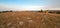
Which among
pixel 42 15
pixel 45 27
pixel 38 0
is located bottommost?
pixel 45 27

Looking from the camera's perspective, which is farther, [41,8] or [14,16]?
[41,8]

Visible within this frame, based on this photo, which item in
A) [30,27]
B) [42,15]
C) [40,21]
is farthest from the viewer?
[42,15]

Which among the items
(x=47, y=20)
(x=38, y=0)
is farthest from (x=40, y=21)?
(x=38, y=0)

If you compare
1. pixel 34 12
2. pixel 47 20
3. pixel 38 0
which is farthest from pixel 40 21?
pixel 38 0

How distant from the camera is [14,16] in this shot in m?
1.44

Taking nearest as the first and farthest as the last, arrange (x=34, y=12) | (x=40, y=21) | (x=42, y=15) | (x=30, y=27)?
(x=30, y=27) < (x=40, y=21) < (x=42, y=15) < (x=34, y=12)

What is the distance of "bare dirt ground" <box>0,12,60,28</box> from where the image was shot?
1267mm

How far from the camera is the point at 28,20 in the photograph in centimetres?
136

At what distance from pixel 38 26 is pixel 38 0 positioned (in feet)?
1.72

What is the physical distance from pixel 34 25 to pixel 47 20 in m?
0.21

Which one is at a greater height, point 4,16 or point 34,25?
point 4,16

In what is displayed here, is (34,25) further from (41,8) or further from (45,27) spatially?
(41,8)

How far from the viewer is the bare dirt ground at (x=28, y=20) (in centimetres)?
127

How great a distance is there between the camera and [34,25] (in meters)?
1.27
